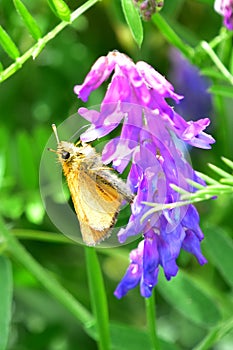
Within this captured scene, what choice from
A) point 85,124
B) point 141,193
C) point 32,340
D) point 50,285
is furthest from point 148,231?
point 32,340

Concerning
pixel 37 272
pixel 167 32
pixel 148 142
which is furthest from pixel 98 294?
pixel 167 32

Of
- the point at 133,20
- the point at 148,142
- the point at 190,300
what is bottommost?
the point at 190,300

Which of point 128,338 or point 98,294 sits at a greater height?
point 98,294

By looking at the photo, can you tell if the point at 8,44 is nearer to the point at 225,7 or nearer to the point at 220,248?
the point at 225,7

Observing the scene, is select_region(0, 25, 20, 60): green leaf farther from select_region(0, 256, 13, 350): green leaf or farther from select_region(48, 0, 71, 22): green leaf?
select_region(0, 256, 13, 350): green leaf

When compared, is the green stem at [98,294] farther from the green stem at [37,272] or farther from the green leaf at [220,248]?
the green leaf at [220,248]

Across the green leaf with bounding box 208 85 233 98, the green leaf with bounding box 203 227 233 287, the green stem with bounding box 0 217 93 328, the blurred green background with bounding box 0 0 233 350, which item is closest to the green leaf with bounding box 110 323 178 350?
the green stem with bounding box 0 217 93 328
